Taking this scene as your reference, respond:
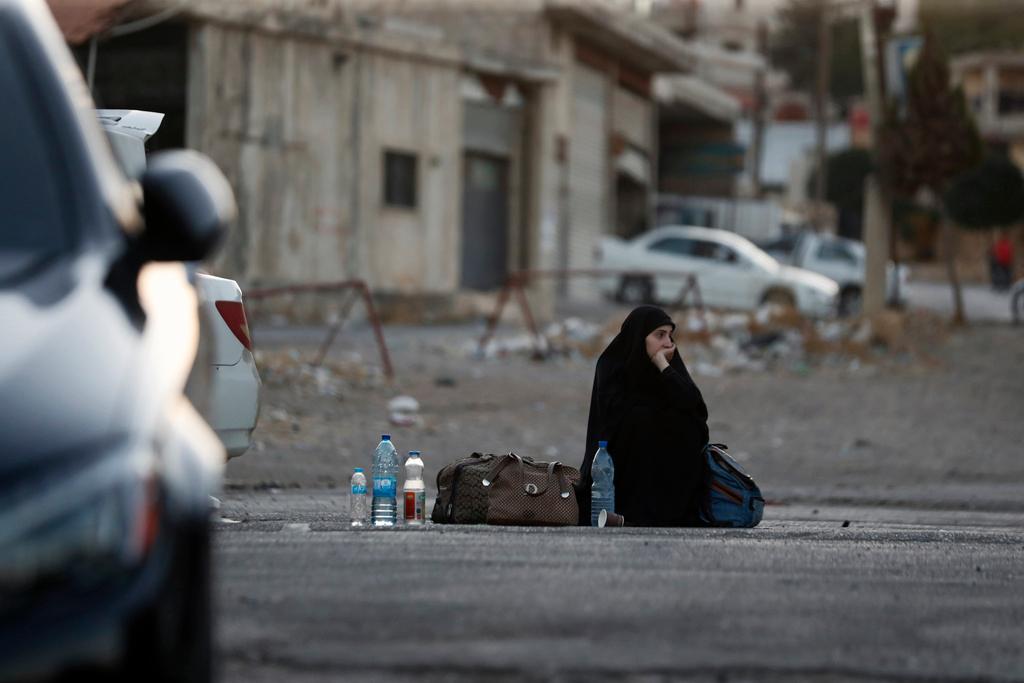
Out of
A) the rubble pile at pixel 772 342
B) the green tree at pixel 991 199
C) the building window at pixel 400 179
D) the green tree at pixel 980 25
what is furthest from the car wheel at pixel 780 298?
the green tree at pixel 980 25

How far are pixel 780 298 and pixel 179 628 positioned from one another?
93.9ft

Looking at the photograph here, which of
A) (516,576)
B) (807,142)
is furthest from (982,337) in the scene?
(807,142)

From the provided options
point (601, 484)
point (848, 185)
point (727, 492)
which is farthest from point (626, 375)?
point (848, 185)

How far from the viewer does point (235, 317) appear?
8.34 metres

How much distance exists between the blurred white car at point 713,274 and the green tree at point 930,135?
605 cm

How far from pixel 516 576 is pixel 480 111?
2639 cm

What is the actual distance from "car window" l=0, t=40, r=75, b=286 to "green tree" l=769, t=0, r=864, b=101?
75656 millimetres

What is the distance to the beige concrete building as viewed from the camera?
25000 millimetres

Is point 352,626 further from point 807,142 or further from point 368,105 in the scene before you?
point 807,142

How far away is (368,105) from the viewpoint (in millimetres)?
27938

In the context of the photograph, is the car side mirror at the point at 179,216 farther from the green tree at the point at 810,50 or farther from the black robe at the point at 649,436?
the green tree at the point at 810,50

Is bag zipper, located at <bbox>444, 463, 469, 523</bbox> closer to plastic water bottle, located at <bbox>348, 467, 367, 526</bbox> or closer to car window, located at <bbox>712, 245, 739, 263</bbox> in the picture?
plastic water bottle, located at <bbox>348, 467, 367, 526</bbox>

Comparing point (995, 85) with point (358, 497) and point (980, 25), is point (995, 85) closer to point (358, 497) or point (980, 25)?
point (980, 25)

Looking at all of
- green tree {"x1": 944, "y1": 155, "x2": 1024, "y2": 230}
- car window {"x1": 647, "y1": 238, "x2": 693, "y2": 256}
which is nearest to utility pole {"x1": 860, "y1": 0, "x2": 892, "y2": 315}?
green tree {"x1": 944, "y1": 155, "x2": 1024, "y2": 230}
